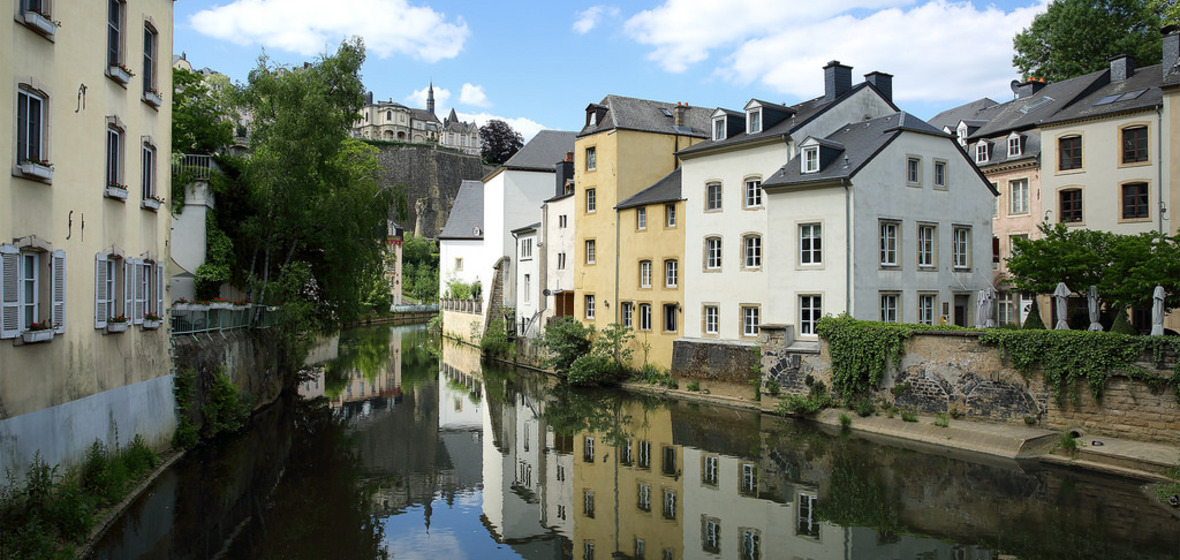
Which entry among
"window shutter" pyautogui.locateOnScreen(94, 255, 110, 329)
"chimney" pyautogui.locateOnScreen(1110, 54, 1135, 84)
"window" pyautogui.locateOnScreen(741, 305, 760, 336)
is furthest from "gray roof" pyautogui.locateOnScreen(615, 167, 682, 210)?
"window shutter" pyautogui.locateOnScreen(94, 255, 110, 329)

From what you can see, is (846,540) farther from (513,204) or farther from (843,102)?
(513,204)

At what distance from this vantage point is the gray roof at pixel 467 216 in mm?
57375

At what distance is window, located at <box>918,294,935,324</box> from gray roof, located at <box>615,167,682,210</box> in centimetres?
881

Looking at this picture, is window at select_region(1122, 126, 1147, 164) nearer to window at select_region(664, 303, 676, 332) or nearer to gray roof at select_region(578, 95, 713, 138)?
gray roof at select_region(578, 95, 713, 138)

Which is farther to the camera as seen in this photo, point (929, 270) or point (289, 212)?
point (929, 270)

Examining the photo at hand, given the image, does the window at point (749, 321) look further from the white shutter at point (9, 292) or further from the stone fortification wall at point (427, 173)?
the stone fortification wall at point (427, 173)

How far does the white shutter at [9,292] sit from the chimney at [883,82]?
2563cm

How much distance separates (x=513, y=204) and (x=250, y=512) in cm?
3314

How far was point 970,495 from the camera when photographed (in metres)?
14.8

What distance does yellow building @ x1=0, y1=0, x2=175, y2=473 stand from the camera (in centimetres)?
1011

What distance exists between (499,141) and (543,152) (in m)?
68.4

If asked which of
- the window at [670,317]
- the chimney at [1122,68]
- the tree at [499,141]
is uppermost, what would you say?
the tree at [499,141]

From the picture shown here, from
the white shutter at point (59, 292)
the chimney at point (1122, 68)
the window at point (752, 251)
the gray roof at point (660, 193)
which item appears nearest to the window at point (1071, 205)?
the chimney at point (1122, 68)

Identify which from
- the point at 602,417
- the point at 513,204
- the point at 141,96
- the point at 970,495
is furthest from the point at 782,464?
the point at 513,204
